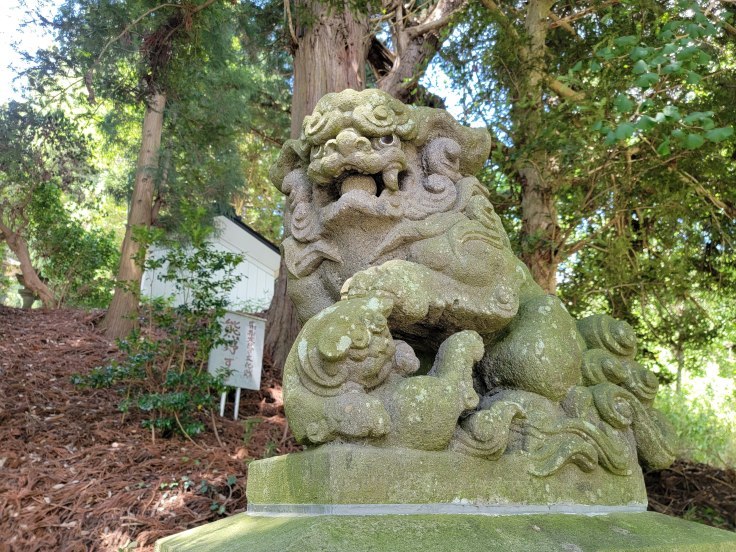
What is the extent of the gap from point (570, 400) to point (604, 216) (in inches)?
122

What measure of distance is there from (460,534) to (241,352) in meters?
3.45

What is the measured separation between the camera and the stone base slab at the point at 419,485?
1663 mm

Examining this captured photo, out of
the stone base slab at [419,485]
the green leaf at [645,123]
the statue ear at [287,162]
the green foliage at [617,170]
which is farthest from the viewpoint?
the green foliage at [617,170]

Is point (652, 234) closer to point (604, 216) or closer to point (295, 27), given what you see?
point (604, 216)

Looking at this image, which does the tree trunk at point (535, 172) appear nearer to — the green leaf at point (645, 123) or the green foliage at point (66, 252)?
the green leaf at point (645, 123)

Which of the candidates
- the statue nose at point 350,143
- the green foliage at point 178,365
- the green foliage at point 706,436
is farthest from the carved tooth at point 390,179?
the green foliage at point 706,436

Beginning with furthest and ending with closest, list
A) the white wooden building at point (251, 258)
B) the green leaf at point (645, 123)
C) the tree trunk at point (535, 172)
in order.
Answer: the white wooden building at point (251, 258), the tree trunk at point (535, 172), the green leaf at point (645, 123)

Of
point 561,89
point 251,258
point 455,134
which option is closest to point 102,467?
point 455,134

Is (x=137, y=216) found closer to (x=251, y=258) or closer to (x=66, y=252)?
(x=66, y=252)

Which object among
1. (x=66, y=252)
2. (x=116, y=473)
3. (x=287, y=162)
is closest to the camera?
(x=287, y=162)

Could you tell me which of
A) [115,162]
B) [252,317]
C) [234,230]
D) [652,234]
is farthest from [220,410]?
[115,162]

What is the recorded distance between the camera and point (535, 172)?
4.46m

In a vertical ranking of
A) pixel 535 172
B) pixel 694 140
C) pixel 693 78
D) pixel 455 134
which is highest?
pixel 535 172

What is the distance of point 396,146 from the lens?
2.23 meters
